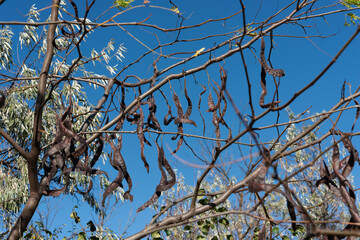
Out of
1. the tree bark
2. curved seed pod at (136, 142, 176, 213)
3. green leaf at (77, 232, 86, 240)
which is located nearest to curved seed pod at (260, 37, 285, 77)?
curved seed pod at (136, 142, 176, 213)

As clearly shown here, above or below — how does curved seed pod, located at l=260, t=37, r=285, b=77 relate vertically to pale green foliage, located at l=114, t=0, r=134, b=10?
below

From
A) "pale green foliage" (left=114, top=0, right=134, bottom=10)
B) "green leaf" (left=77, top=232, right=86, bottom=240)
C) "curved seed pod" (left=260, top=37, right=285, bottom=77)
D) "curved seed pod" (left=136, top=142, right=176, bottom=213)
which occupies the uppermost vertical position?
"pale green foliage" (left=114, top=0, right=134, bottom=10)

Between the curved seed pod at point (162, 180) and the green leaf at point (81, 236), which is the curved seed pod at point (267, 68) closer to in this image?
the curved seed pod at point (162, 180)

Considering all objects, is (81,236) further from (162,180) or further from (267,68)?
(267,68)

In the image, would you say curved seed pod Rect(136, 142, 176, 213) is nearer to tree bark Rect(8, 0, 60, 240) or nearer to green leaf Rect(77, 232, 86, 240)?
tree bark Rect(8, 0, 60, 240)

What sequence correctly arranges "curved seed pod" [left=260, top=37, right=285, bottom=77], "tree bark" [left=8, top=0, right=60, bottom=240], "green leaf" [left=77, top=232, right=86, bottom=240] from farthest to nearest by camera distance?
"green leaf" [left=77, top=232, right=86, bottom=240], "tree bark" [left=8, top=0, right=60, bottom=240], "curved seed pod" [left=260, top=37, right=285, bottom=77]

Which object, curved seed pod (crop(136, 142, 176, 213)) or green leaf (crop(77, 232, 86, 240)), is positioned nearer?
curved seed pod (crop(136, 142, 176, 213))

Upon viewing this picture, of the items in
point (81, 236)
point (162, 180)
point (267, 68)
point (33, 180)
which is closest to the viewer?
point (267, 68)

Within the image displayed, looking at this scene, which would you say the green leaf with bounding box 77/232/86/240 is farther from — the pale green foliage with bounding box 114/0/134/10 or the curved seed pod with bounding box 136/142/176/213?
the pale green foliage with bounding box 114/0/134/10

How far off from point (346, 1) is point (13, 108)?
9078 mm

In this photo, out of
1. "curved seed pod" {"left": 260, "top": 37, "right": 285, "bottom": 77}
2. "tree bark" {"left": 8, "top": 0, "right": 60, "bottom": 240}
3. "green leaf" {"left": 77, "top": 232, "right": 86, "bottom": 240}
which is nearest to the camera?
"curved seed pod" {"left": 260, "top": 37, "right": 285, "bottom": 77}

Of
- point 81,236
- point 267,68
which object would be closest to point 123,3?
point 267,68

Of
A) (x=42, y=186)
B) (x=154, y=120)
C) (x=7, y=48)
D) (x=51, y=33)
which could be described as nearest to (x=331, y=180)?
(x=154, y=120)

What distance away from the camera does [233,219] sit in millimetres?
5410
